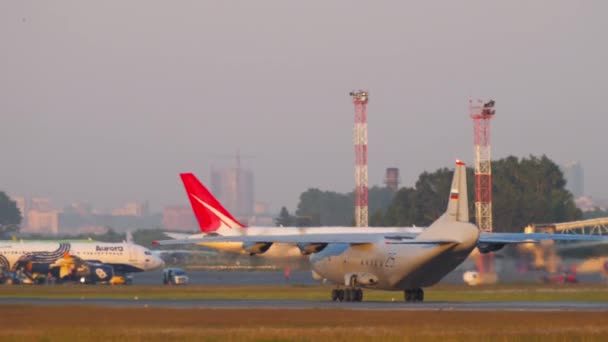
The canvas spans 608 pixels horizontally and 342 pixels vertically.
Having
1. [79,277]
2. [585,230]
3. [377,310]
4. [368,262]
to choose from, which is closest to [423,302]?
[368,262]

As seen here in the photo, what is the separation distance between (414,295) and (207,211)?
3023cm

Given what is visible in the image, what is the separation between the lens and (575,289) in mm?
71250

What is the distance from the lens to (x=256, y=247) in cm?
6225

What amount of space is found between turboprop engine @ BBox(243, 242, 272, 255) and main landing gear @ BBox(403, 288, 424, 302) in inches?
283

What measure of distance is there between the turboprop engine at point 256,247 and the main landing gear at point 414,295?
283 inches

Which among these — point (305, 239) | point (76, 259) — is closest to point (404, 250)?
point (305, 239)

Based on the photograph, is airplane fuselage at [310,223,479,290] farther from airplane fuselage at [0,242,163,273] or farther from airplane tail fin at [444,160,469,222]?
airplane fuselage at [0,242,163,273]

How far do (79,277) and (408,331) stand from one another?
68.9 metres

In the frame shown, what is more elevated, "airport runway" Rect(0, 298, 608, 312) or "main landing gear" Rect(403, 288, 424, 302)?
"main landing gear" Rect(403, 288, 424, 302)

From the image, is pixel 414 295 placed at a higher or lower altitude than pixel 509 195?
lower

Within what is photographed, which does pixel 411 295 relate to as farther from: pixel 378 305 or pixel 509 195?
pixel 509 195

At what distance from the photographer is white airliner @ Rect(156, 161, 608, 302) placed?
57594mm

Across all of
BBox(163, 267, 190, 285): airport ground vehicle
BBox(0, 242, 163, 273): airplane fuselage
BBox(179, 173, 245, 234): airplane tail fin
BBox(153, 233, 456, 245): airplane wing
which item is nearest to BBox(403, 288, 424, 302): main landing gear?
BBox(153, 233, 456, 245): airplane wing

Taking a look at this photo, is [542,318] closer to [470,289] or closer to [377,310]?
[377,310]
